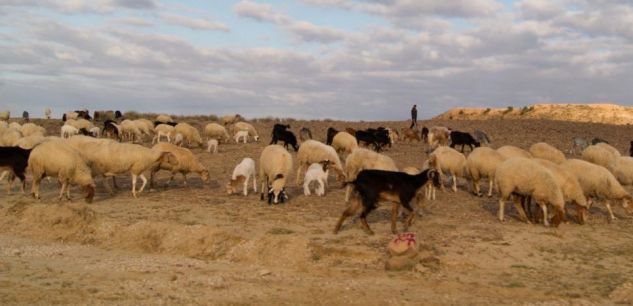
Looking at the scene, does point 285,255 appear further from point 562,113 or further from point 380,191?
point 562,113

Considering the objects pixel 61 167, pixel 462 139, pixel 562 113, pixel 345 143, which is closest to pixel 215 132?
pixel 345 143

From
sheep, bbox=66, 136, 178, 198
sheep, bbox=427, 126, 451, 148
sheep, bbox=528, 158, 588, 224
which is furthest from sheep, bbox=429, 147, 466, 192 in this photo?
sheep, bbox=427, 126, 451, 148

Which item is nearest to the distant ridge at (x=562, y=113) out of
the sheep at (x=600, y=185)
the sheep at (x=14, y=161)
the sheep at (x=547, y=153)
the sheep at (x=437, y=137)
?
the sheep at (x=437, y=137)

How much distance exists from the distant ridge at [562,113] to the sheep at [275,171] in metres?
49.4

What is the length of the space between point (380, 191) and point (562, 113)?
61.1 m

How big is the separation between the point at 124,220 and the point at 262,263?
4413 millimetres

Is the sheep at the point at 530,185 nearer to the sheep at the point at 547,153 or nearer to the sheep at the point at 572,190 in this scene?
the sheep at the point at 572,190

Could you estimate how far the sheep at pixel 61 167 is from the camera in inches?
625

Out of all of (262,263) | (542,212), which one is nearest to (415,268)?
(262,263)

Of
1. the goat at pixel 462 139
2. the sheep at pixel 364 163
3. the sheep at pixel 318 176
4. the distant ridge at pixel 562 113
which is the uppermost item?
the distant ridge at pixel 562 113

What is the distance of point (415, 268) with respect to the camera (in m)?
9.80

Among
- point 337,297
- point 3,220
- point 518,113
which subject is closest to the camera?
point 337,297

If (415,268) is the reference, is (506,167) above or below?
above

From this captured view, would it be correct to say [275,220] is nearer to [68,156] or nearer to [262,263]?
[262,263]
